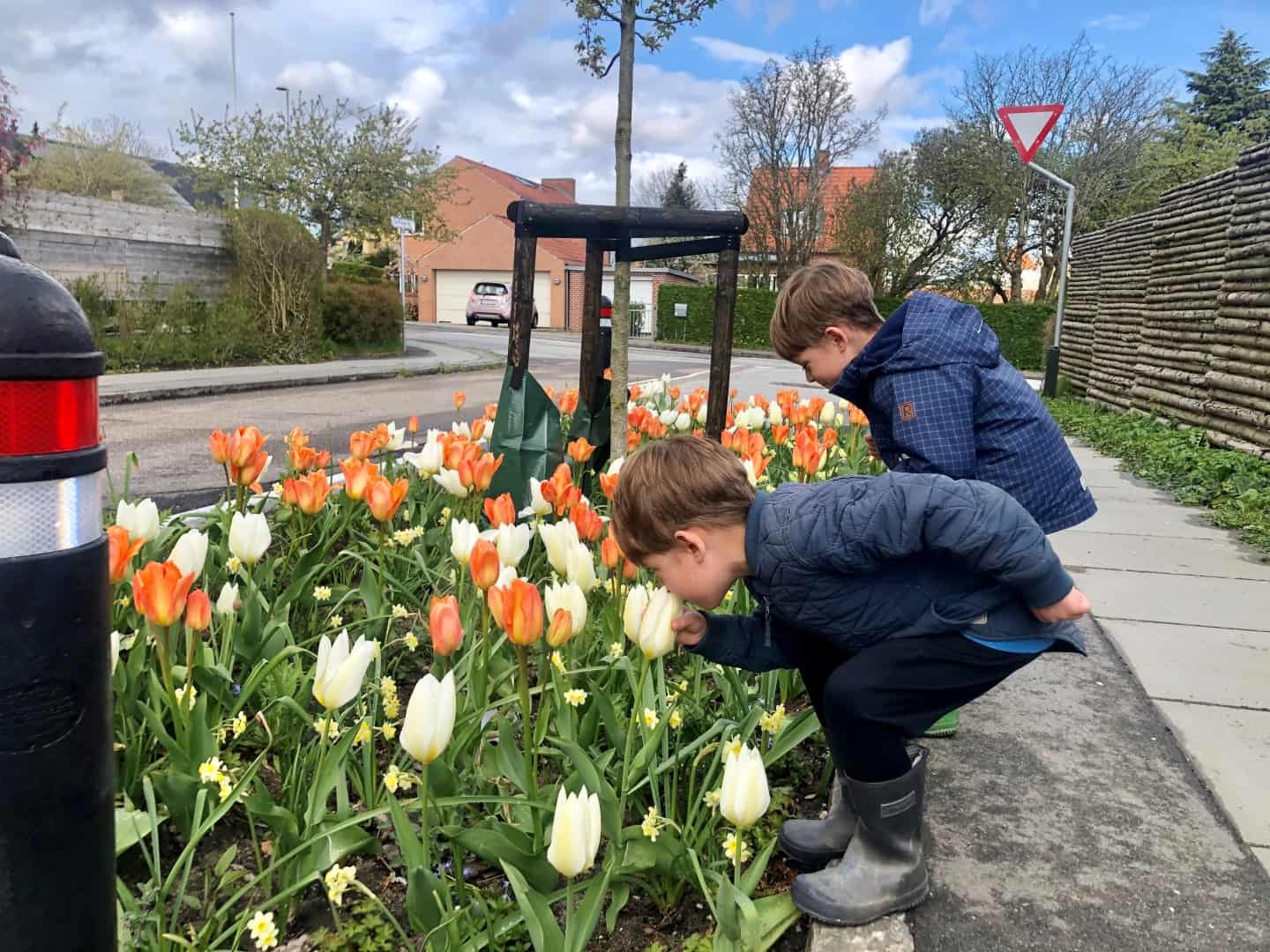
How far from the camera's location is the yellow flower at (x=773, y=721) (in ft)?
6.76

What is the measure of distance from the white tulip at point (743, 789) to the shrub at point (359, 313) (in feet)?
55.9

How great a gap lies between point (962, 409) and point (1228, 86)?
126 feet

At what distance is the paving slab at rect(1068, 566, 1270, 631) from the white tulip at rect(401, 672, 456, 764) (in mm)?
3033

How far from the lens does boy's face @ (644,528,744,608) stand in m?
1.78

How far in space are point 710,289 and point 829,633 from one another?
30.3 meters

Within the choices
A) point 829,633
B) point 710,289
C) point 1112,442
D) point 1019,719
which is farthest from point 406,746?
point 710,289

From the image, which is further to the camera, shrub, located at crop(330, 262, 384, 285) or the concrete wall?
shrub, located at crop(330, 262, 384, 285)

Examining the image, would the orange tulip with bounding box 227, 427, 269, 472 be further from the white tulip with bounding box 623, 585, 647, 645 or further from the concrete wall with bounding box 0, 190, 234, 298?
the concrete wall with bounding box 0, 190, 234, 298

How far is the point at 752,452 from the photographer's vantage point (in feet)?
10.7

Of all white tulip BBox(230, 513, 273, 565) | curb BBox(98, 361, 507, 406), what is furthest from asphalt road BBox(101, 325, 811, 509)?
white tulip BBox(230, 513, 273, 565)

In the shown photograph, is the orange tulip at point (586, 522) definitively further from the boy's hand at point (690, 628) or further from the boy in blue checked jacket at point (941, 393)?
the boy in blue checked jacket at point (941, 393)

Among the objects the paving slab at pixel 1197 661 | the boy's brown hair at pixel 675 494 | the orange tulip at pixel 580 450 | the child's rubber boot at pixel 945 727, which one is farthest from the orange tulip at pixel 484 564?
the paving slab at pixel 1197 661

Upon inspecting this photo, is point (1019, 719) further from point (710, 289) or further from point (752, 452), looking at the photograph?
point (710, 289)

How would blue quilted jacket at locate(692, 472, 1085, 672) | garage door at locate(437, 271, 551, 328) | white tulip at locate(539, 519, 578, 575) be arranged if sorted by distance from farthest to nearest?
garage door at locate(437, 271, 551, 328) → white tulip at locate(539, 519, 578, 575) → blue quilted jacket at locate(692, 472, 1085, 672)
